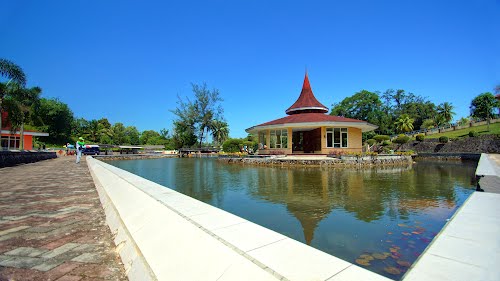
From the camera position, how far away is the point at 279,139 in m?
22.3

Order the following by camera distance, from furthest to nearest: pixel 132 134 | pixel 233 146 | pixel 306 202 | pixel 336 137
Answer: pixel 132 134
pixel 233 146
pixel 336 137
pixel 306 202

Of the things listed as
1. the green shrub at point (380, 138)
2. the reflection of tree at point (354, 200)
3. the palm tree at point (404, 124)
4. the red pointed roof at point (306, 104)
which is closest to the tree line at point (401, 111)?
the palm tree at point (404, 124)

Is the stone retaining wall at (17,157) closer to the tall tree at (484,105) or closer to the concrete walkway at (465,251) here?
the concrete walkway at (465,251)

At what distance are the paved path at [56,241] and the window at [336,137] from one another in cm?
1849

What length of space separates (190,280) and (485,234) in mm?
3072

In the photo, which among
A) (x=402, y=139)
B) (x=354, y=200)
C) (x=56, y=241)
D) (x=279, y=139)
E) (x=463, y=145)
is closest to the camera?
(x=56, y=241)

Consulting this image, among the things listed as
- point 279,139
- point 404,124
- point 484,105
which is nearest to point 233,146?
point 279,139

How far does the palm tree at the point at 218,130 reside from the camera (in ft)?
148

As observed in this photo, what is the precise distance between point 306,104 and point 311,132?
3.14 m

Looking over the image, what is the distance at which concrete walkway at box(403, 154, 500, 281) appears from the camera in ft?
5.64

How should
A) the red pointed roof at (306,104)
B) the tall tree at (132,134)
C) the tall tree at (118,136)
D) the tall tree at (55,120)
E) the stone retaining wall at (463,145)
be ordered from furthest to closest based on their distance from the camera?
the tall tree at (132,134)
the tall tree at (118,136)
the tall tree at (55,120)
the stone retaining wall at (463,145)
the red pointed roof at (306,104)

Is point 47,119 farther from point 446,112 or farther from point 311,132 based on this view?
point 446,112

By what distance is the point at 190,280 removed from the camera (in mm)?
1597

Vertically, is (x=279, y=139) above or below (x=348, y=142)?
above
